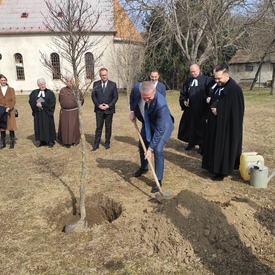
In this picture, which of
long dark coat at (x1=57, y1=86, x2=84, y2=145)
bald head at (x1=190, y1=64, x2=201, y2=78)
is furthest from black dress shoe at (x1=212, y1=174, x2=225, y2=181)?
long dark coat at (x1=57, y1=86, x2=84, y2=145)

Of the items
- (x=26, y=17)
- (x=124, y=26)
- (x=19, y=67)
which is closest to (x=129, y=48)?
(x=124, y=26)

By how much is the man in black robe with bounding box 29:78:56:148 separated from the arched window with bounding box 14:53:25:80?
66.8 ft

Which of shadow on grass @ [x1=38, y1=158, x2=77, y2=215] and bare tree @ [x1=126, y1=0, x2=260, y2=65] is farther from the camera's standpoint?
bare tree @ [x1=126, y1=0, x2=260, y2=65]

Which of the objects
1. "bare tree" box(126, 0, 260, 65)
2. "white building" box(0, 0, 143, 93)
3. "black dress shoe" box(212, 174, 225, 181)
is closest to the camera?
"black dress shoe" box(212, 174, 225, 181)

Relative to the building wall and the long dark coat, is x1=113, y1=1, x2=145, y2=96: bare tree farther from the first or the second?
the long dark coat

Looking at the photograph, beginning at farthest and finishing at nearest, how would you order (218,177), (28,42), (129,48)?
(28,42), (129,48), (218,177)

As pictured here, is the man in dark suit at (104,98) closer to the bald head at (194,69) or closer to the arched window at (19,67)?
the bald head at (194,69)

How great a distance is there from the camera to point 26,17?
1020 inches

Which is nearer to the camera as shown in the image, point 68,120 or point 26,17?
point 68,120

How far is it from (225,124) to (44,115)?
4.90 metres

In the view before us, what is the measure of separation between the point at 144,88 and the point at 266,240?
2.54 metres

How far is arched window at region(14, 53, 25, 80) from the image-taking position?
26062mm

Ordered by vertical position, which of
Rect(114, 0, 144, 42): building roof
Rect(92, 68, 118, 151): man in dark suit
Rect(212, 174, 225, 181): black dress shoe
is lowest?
Rect(212, 174, 225, 181): black dress shoe

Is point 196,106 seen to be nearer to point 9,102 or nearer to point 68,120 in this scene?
point 68,120
